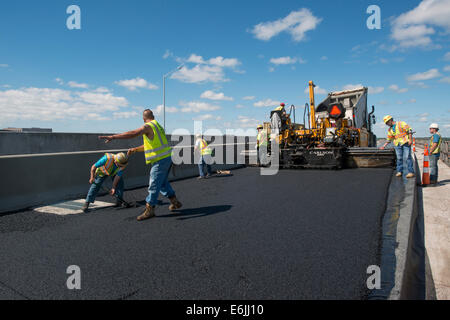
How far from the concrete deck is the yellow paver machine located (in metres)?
3.50

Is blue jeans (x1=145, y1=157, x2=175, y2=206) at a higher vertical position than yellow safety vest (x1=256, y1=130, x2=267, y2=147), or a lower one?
lower

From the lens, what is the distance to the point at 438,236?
394 centimetres

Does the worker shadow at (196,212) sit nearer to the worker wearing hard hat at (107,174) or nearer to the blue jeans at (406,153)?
the worker wearing hard hat at (107,174)

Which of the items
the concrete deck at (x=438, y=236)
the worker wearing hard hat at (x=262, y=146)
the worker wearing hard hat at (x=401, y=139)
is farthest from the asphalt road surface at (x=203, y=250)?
the worker wearing hard hat at (x=262, y=146)

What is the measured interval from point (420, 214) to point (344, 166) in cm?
538

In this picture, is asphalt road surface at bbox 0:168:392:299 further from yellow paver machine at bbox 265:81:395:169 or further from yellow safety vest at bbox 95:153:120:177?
yellow paver machine at bbox 265:81:395:169

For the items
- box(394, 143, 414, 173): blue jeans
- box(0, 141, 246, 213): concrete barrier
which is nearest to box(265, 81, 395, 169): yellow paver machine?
box(394, 143, 414, 173): blue jeans

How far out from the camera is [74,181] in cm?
622

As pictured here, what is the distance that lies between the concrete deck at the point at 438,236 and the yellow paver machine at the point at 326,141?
11.5 ft

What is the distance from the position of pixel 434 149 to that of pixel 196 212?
6415 millimetres

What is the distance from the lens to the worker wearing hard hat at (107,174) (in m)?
5.06

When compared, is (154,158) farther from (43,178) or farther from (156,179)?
(43,178)

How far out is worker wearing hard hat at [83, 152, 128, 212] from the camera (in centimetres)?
506
